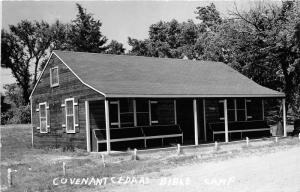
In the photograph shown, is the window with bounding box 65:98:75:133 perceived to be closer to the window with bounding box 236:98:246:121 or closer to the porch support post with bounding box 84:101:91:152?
the porch support post with bounding box 84:101:91:152

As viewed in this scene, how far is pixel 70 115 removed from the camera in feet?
80.8

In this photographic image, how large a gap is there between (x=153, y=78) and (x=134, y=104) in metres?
2.73

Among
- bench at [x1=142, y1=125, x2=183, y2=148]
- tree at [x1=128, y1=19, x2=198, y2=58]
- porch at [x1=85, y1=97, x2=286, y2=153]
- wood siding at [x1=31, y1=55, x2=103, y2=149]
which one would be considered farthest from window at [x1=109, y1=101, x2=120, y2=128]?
tree at [x1=128, y1=19, x2=198, y2=58]

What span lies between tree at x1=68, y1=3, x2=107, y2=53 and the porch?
36805 mm

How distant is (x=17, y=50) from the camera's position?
64.4 m

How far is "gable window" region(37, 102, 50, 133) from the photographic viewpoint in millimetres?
27234

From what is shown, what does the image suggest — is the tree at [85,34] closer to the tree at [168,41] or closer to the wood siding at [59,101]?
the tree at [168,41]

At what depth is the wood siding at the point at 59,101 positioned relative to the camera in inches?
923

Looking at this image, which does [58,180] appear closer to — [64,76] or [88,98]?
[88,98]

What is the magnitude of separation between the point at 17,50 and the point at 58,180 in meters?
53.7

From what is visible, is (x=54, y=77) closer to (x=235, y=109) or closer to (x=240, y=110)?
(x=235, y=109)

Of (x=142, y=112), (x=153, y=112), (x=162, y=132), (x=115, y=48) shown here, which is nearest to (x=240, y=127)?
(x=162, y=132)

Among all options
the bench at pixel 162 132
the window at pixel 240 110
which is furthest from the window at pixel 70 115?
the window at pixel 240 110

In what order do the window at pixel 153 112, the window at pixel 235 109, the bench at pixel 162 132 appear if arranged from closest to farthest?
the bench at pixel 162 132
the window at pixel 153 112
the window at pixel 235 109
